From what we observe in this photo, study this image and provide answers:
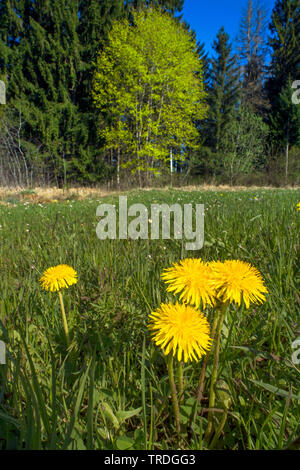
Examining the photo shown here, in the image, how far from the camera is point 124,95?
13555 mm

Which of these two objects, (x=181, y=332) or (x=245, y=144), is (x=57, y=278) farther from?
(x=245, y=144)

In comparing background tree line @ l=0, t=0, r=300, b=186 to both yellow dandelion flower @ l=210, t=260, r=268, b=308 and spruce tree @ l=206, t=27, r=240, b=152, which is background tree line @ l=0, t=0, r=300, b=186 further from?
yellow dandelion flower @ l=210, t=260, r=268, b=308

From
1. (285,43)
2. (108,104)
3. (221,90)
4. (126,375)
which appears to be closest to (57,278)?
(126,375)

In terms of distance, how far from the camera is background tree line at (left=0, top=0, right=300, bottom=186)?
13.2 meters

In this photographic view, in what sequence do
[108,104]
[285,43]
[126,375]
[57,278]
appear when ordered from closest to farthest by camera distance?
1. [126,375]
2. [57,278]
3. [108,104]
4. [285,43]

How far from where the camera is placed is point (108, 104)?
14898 mm

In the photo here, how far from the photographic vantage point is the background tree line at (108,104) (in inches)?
522

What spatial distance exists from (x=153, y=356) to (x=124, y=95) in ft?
49.8

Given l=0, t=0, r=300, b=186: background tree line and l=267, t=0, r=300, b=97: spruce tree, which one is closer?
l=0, t=0, r=300, b=186: background tree line

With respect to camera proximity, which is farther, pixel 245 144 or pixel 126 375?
pixel 245 144

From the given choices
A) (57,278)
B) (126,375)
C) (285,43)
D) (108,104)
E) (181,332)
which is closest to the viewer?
(181,332)

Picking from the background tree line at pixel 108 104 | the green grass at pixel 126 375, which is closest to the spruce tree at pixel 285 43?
the background tree line at pixel 108 104

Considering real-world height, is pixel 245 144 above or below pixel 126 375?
above

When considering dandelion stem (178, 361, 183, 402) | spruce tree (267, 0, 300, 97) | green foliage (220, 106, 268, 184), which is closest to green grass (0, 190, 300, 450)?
dandelion stem (178, 361, 183, 402)
